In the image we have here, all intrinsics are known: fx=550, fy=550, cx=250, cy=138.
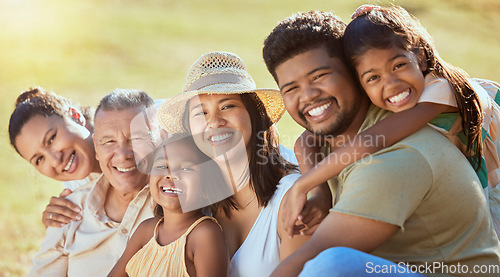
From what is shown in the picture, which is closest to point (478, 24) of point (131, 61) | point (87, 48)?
point (131, 61)

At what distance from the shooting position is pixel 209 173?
139 inches

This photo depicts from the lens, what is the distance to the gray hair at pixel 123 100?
12.8 ft

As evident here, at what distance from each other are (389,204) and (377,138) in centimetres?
37

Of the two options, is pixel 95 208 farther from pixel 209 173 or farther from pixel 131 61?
pixel 131 61

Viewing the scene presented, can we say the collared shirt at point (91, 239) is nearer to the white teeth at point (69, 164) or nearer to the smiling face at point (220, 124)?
the white teeth at point (69, 164)

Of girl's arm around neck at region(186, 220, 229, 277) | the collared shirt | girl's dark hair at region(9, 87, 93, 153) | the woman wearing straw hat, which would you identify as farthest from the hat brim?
girl's dark hair at region(9, 87, 93, 153)

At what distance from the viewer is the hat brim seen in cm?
336

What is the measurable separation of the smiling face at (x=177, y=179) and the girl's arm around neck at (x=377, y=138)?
3.35 ft

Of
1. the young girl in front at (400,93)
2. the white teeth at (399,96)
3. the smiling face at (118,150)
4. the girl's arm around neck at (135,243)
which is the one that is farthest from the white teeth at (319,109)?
the smiling face at (118,150)

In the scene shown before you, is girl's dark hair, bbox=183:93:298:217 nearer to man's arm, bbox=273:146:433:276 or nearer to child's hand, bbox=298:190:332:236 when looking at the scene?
child's hand, bbox=298:190:332:236

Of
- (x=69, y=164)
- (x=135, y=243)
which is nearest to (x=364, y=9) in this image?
(x=135, y=243)

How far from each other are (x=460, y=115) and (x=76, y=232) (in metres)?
2.83

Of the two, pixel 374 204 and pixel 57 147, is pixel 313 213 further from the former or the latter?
pixel 57 147

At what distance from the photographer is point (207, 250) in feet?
10.2
